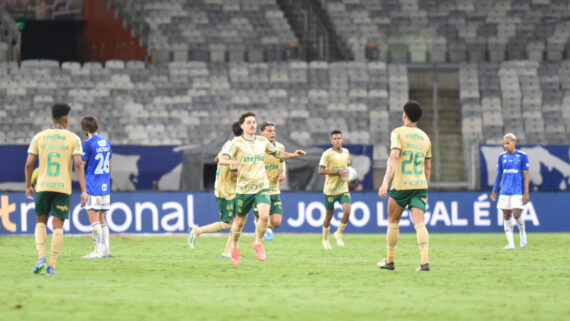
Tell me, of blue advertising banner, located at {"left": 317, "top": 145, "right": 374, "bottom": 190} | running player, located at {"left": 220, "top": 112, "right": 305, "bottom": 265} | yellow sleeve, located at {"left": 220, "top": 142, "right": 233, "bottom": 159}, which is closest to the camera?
yellow sleeve, located at {"left": 220, "top": 142, "right": 233, "bottom": 159}

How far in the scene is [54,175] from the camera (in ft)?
38.7

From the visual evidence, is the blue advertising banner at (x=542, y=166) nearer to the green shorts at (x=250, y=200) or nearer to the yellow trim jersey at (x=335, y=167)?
the yellow trim jersey at (x=335, y=167)

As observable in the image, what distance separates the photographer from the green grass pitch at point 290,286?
8.30m

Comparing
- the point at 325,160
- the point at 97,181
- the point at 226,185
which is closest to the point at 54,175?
the point at 97,181

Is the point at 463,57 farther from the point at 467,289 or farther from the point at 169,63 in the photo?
the point at 467,289

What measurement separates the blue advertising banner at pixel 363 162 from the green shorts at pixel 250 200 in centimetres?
1540

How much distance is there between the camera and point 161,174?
28922mm

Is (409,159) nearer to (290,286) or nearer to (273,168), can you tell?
(290,286)

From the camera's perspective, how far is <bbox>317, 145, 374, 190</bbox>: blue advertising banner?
96.4 feet

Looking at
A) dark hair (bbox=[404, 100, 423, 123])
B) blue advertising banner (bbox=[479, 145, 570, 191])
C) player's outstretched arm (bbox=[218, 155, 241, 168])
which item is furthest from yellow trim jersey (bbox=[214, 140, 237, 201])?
blue advertising banner (bbox=[479, 145, 570, 191])

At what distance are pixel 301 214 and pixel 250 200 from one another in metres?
11.5

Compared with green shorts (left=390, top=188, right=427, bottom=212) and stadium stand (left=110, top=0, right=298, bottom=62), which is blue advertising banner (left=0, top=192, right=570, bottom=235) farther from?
green shorts (left=390, top=188, right=427, bottom=212)

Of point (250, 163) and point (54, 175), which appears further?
point (250, 163)

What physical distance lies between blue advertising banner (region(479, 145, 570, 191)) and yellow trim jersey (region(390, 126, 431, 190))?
1724cm
